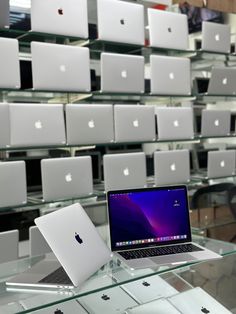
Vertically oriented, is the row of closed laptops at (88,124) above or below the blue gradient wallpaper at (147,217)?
above

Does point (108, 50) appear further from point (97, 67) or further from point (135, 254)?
point (135, 254)

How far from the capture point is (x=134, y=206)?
1562 mm

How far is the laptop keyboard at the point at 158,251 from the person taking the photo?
58.3 inches

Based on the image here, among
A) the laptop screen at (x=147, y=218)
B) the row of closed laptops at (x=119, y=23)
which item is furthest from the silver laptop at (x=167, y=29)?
the laptop screen at (x=147, y=218)

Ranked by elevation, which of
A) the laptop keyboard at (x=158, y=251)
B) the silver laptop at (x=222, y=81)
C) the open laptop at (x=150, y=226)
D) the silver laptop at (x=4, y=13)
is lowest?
the laptop keyboard at (x=158, y=251)

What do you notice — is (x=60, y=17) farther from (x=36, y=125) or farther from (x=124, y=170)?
(x=124, y=170)

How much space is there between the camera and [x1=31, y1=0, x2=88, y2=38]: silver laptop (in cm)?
245

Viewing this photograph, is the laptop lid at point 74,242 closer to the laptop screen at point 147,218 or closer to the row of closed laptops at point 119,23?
the laptop screen at point 147,218

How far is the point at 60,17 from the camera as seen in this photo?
8.33ft

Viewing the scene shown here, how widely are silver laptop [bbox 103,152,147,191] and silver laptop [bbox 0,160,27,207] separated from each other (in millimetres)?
576

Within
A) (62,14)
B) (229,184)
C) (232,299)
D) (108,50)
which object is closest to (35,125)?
(62,14)

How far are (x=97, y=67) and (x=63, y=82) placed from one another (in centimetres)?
54

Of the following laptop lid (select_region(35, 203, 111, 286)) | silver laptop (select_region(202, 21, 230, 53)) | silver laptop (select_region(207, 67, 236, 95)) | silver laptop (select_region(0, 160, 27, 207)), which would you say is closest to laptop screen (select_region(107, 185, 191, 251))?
laptop lid (select_region(35, 203, 111, 286))

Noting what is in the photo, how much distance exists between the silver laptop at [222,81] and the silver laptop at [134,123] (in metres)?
0.77
